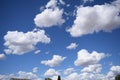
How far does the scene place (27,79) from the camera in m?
111

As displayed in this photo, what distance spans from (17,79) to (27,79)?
6810 mm

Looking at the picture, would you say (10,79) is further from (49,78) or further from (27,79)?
(49,78)

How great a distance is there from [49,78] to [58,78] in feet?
36.0

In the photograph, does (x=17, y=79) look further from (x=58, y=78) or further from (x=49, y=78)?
(x=58, y=78)

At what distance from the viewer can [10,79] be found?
4131 inches

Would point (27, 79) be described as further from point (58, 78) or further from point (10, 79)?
point (58, 78)

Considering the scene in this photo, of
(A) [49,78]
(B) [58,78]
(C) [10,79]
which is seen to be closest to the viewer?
(B) [58,78]

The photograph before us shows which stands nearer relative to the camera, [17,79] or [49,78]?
[49,78]

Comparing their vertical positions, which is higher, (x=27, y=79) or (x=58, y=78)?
(x=27, y=79)

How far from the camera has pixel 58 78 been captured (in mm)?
76438

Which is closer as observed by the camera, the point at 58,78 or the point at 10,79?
the point at 58,78

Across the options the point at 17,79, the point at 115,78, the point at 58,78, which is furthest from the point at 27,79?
the point at 115,78

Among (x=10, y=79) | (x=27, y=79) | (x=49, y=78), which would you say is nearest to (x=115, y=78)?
(x=49, y=78)

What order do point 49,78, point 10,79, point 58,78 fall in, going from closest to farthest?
1. point 58,78
2. point 49,78
3. point 10,79
